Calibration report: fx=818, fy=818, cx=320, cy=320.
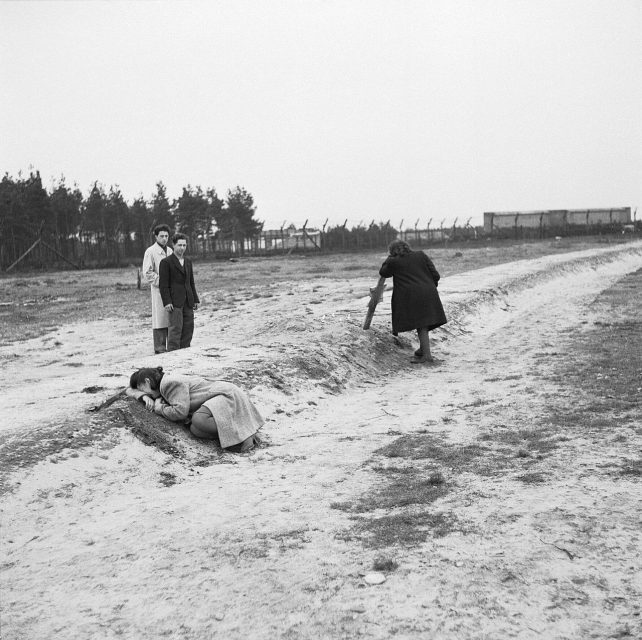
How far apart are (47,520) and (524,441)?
12.1 ft

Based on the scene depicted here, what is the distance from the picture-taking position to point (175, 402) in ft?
22.3

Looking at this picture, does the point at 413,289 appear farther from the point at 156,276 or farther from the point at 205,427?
the point at 205,427

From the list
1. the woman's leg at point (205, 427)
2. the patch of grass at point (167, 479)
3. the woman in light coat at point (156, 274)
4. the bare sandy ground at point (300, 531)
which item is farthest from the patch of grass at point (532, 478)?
the woman in light coat at point (156, 274)

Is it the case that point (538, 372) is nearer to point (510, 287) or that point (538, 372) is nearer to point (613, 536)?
point (613, 536)

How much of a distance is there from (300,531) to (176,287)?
515 centimetres

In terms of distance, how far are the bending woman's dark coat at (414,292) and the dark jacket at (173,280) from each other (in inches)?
96.9

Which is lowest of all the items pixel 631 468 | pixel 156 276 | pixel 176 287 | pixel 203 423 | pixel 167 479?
pixel 167 479

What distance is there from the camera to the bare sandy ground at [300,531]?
388 centimetres

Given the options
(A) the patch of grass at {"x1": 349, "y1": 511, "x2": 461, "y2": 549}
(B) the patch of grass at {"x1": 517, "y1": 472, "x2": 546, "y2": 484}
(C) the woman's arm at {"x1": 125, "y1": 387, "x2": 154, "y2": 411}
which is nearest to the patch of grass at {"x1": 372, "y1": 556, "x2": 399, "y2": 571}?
(A) the patch of grass at {"x1": 349, "y1": 511, "x2": 461, "y2": 549}

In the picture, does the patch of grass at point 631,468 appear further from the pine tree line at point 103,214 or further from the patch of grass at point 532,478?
the pine tree line at point 103,214

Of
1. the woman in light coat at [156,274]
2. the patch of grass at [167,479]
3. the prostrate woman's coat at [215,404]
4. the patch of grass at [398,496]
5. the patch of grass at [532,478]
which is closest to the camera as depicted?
the patch of grass at [398,496]

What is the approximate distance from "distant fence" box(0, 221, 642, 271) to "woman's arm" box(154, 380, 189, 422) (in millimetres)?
36578

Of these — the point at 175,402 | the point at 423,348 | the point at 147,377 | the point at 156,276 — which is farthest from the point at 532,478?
the point at 156,276

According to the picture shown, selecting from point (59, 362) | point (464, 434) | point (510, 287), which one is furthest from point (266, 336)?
point (510, 287)
